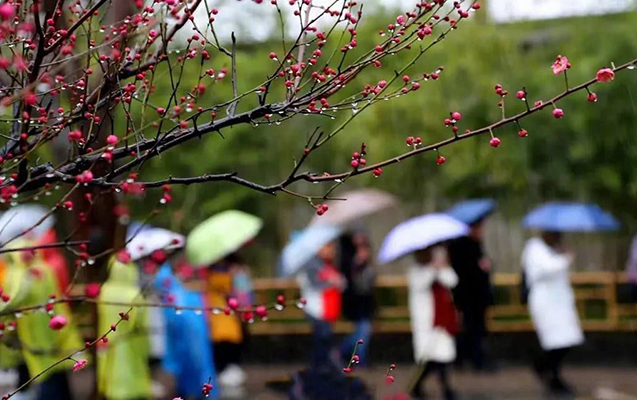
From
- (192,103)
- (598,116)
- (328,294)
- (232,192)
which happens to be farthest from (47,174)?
(232,192)

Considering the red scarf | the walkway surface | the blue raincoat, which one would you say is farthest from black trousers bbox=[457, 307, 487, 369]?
the blue raincoat

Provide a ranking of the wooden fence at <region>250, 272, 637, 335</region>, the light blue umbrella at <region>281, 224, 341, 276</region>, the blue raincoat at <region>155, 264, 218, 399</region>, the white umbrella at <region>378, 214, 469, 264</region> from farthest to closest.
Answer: the wooden fence at <region>250, 272, 637, 335</region> → the light blue umbrella at <region>281, 224, 341, 276</region> → the white umbrella at <region>378, 214, 469, 264</region> → the blue raincoat at <region>155, 264, 218, 399</region>

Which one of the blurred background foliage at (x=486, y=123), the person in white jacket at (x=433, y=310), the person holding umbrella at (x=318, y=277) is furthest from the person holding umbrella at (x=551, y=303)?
the blurred background foliage at (x=486, y=123)

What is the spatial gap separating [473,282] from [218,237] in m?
→ 3.89

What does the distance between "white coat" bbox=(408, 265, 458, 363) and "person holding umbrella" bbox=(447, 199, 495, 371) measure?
2.25m

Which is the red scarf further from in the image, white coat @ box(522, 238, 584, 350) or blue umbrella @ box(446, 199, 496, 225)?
blue umbrella @ box(446, 199, 496, 225)

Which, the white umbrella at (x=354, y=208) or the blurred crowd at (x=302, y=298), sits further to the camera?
the white umbrella at (x=354, y=208)

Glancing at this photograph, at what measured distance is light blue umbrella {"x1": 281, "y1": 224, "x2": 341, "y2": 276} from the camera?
11406mm

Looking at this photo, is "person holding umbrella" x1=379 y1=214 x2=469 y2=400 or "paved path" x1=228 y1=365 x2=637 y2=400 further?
"paved path" x1=228 y1=365 x2=637 y2=400

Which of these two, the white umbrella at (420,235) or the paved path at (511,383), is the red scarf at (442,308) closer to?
the white umbrella at (420,235)

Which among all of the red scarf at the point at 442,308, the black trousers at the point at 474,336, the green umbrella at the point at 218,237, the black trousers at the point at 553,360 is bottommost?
the black trousers at the point at 553,360

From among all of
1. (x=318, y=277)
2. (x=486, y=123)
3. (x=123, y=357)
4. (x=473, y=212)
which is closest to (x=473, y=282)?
(x=473, y=212)

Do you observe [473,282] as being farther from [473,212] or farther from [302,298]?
[302,298]

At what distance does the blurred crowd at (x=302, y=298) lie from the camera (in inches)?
307
